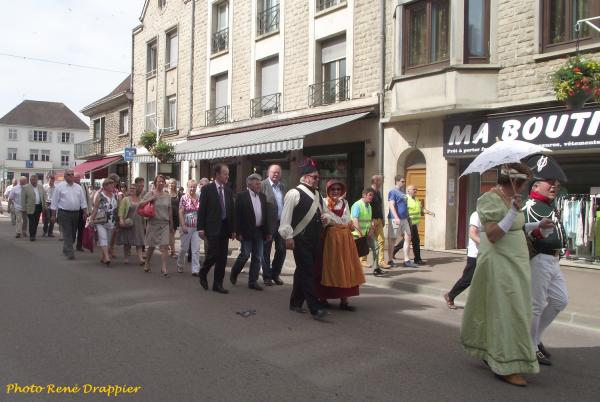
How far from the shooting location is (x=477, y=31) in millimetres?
12500

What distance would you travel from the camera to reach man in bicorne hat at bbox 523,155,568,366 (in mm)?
4676

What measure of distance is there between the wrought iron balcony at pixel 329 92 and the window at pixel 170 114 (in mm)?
10785

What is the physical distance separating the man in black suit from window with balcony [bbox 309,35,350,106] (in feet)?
29.0

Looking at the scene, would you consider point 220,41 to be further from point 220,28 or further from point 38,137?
point 38,137

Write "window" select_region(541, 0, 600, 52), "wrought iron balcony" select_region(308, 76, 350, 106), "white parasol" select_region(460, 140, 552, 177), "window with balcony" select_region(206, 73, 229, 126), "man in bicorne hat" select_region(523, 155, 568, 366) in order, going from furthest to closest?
"window with balcony" select_region(206, 73, 229, 126)
"wrought iron balcony" select_region(308, 76, 350, 106)
"window" select_region(541, 0, 600, 52)
"man in bicorne hat" select_region(523, 155, 568, 366)
"white parasol" select_region(460, 140, 552, 177)

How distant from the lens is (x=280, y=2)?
18609mm

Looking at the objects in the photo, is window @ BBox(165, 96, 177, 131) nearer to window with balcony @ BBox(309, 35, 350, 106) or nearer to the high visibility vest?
window with balcony @ BBox(309, 35, 350, 106)

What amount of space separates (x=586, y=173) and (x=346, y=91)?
715 centimetres

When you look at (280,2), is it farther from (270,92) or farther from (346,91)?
(346,91)

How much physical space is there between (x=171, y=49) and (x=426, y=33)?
16.1 metres

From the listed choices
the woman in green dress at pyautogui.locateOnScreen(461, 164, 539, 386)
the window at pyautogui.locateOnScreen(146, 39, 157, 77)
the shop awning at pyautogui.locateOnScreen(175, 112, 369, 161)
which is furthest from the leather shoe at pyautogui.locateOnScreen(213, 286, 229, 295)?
the window at pyautogui.locateOnScreen(146, 39, 157, 77)

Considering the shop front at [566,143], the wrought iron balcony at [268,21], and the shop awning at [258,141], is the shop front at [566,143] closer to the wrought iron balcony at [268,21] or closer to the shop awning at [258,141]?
the shop awning at [258,141]

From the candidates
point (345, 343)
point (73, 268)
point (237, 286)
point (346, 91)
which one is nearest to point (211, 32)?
point (346, 91)

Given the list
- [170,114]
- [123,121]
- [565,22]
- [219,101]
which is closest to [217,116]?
[219,101]
